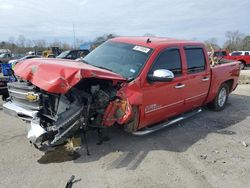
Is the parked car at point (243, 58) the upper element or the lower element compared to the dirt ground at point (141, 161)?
lower

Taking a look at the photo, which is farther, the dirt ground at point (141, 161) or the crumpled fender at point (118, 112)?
the crumpled fender at point (118, 112)

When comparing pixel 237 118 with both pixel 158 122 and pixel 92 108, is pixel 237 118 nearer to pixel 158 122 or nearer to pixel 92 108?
pixel 158 122

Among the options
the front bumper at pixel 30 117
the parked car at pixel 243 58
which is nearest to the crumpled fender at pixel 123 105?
the front bumper at pixel 30 117

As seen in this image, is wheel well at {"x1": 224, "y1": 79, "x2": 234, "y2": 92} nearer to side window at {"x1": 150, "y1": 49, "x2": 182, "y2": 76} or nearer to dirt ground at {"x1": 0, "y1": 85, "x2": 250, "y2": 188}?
dirt ground at {"x1": 0, "y1": 85, "x2": 250, "y2": 188}

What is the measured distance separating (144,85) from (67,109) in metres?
1.37

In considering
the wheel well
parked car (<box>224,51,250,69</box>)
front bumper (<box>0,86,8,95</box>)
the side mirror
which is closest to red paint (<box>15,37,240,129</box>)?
the side mirror

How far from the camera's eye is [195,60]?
6.19m

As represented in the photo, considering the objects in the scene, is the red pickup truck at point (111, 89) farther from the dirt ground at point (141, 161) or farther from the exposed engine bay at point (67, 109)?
the dirt ground at point (141, 161)

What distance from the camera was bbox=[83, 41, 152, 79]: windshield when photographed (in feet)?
16.0

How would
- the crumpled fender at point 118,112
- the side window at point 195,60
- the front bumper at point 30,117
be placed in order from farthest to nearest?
the side window at point 195,60
the crumpled fender at point 118,112
the front bumper at point 30,117

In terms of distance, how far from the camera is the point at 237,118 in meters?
7.12

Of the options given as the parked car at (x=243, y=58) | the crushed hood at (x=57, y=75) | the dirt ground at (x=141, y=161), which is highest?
the crushed hood at (x=57, y=75)

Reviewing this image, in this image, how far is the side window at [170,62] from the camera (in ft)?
16.7

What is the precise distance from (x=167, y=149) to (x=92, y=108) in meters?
1.56
